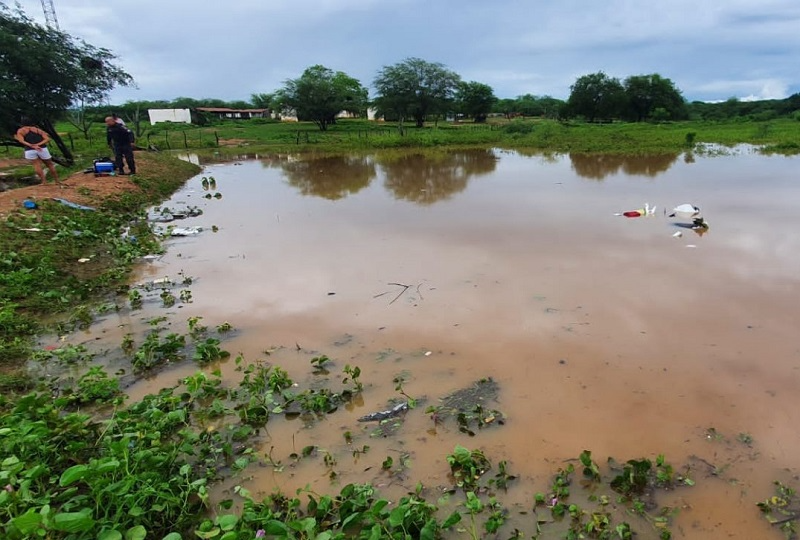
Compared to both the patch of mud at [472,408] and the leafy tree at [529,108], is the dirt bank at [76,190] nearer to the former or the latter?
the patch of mud at [472,408]

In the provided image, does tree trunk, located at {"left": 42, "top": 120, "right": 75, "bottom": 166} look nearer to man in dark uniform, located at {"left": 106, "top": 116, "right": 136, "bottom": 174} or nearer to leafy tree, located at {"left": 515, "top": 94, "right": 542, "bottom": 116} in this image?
man in dark uniform, located at {"left": 106, "top": 116, "right": 136, "bottom": 174}

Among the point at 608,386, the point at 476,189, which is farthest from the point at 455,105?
the point at 608,386

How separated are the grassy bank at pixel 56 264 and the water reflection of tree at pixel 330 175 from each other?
238 inches

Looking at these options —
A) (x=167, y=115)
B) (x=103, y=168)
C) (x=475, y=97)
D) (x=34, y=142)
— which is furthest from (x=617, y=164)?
(x=167, y=115)

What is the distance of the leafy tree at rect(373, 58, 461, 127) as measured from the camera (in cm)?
4931

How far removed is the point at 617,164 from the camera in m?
20.2

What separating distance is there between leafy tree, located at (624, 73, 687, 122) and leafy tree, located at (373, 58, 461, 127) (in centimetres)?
2672

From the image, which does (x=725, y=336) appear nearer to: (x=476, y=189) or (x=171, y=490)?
(x=171, y=490)

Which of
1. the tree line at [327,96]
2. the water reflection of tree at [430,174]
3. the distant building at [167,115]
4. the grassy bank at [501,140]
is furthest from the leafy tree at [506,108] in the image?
the water reflection of tree at [430,174]

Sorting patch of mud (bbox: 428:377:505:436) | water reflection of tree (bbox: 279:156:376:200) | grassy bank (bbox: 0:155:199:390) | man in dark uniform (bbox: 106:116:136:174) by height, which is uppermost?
man in dark uniform (bbox: 106:116:136:174)

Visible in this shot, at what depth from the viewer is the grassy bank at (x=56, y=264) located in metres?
4.89

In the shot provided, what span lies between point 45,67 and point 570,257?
610 inches

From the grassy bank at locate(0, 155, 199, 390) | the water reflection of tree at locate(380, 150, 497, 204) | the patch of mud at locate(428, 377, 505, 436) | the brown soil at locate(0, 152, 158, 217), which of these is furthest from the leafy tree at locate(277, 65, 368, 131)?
the patch of mud at locate(428, 377, 505, 436)

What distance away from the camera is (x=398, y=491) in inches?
116
